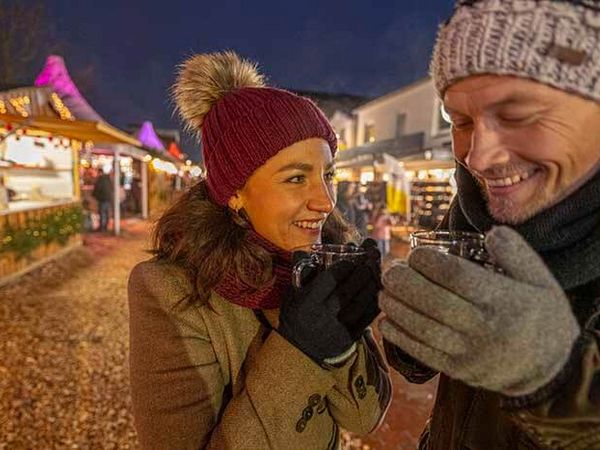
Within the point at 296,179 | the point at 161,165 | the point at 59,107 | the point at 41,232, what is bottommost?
the point at 41,232

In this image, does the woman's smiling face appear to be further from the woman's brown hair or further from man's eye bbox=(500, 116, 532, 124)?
man's eye bbox=(500, 116, 532, 124)

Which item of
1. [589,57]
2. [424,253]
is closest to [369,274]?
[424,253]

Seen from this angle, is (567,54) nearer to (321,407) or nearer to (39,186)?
(321,407)

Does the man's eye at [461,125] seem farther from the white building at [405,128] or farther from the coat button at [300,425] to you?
the white building at [405,128]

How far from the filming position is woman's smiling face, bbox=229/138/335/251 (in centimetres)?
180

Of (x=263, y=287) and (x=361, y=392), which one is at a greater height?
(x=263, y=287)

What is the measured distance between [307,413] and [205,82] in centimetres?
147

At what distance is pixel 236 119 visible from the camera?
1.84m

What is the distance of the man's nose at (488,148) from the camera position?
40.3 inches

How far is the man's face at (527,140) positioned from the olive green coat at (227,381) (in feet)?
2.40

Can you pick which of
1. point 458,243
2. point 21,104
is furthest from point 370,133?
point 458,243

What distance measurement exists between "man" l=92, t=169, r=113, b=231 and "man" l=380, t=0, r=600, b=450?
53.4 ft

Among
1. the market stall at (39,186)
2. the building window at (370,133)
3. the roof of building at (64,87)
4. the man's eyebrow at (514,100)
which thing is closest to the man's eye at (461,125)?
the man's eyebrow at (514,100)

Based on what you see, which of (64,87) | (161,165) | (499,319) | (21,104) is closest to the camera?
(499,319)
